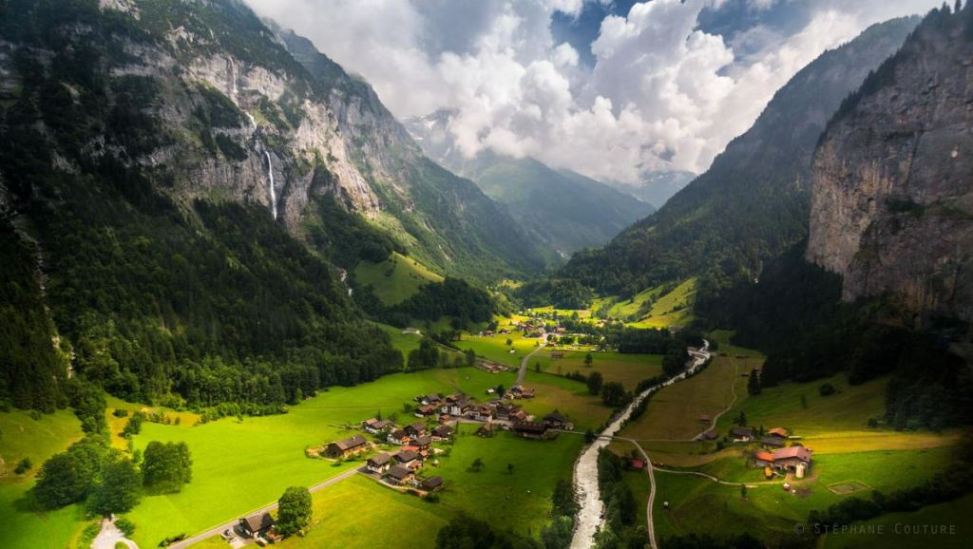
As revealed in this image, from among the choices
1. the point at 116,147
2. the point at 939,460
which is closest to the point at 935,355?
the point at 939,460

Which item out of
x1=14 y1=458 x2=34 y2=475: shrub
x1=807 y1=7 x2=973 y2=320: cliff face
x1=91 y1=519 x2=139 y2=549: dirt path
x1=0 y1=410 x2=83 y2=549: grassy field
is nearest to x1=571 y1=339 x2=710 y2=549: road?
x1=91 y1=519 x2=139 y2=549: dirt path

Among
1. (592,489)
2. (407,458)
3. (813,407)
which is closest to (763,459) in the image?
(592,489)

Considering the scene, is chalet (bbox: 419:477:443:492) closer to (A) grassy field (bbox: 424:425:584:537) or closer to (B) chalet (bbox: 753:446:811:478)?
(A) grassy field (bbox: 424:425:584:537)

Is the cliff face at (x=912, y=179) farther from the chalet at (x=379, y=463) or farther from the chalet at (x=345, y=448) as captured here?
the chalet at (x=345, y=448)

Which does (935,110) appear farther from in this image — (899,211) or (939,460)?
(939,460)

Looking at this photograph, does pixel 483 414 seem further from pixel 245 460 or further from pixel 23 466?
pixel 23 466
